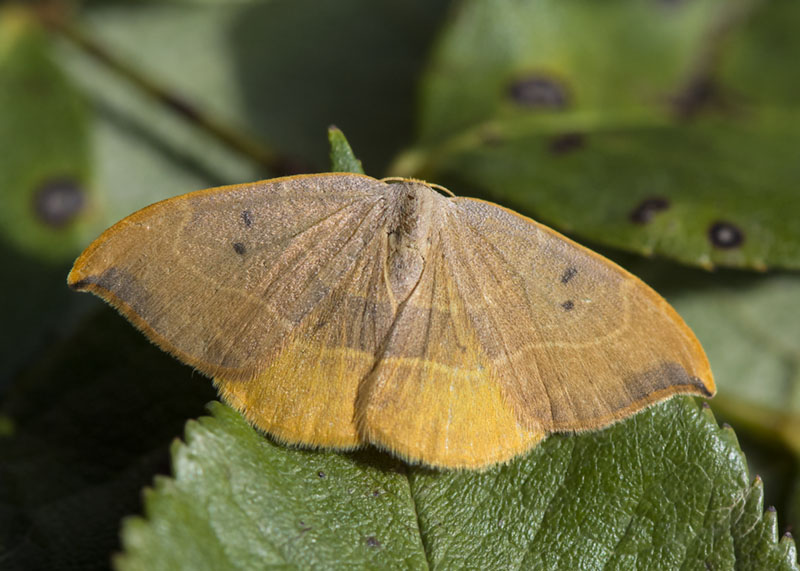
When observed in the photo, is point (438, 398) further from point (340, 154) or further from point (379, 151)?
point (379, 151)

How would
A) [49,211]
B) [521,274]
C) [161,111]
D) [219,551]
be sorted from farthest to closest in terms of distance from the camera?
[161,111] → [49,211] → [521,274] → [219,551]

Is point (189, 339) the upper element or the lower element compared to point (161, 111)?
lower

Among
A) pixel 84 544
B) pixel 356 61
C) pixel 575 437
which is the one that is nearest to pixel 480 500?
pixel 575 437

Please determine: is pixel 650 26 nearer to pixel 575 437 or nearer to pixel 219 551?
pixel 575 437

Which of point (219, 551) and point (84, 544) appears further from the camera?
point (84, 544)

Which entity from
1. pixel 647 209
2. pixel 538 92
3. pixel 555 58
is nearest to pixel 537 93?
pixel 538 92

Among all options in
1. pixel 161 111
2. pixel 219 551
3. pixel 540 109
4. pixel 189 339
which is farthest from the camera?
pixel 161 111

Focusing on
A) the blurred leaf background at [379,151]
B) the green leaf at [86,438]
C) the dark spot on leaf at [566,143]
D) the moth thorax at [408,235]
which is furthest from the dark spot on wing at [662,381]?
the dark spot on leaf at [566,143]
